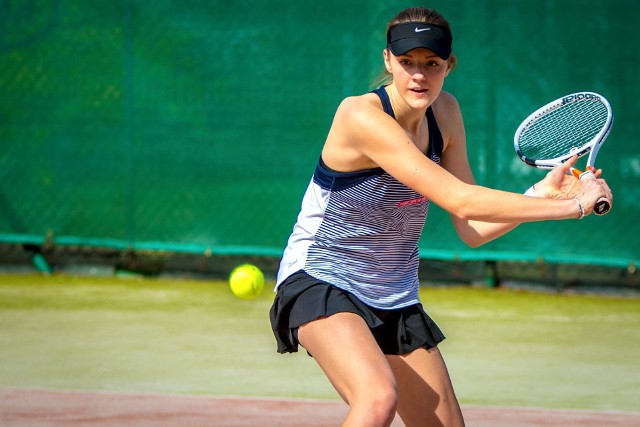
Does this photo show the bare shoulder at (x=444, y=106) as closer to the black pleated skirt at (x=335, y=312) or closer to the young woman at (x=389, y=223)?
the young woman at (x=389, y=223)

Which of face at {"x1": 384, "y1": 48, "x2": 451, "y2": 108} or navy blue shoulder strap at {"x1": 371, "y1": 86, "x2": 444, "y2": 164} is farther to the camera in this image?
navy blue shoulder strap at {"x1": 371, "y1": 86, "x2": 444, "y2": 164}

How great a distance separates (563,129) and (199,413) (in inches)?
71.3

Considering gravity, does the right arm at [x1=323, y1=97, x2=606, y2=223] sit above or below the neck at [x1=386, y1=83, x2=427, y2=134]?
below

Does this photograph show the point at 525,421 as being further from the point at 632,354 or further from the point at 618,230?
the point at 618,230

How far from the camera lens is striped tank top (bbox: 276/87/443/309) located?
331 cm

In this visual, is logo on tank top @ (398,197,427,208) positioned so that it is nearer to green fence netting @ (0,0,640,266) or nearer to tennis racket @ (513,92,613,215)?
tennis racket @ (513,92,613,215)

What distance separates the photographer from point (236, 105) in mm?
7773

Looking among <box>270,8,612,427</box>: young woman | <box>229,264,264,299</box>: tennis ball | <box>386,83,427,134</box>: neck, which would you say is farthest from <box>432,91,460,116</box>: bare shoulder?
<box>229,264,264,299</box>: tennis ball

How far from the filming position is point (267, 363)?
5.64 metres

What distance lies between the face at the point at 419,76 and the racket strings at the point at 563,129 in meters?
0.64

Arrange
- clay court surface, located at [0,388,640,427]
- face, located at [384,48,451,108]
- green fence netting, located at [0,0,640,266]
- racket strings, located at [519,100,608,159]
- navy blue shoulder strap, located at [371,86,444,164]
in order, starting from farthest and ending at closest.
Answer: green fence netting, located at [0,0,640,266] → clay court surface, located at [0,388,640,427] → racket strings, located at [519,100,608,159] → navy blue shoulder strap, located at [371,86,444,164] → face, located at [384,48,451,108]

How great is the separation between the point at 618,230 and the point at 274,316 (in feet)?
14.6

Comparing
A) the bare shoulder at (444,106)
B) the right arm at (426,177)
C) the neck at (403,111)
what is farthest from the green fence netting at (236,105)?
the right arm at (426,177)

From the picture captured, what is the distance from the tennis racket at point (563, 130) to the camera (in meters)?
3.66
